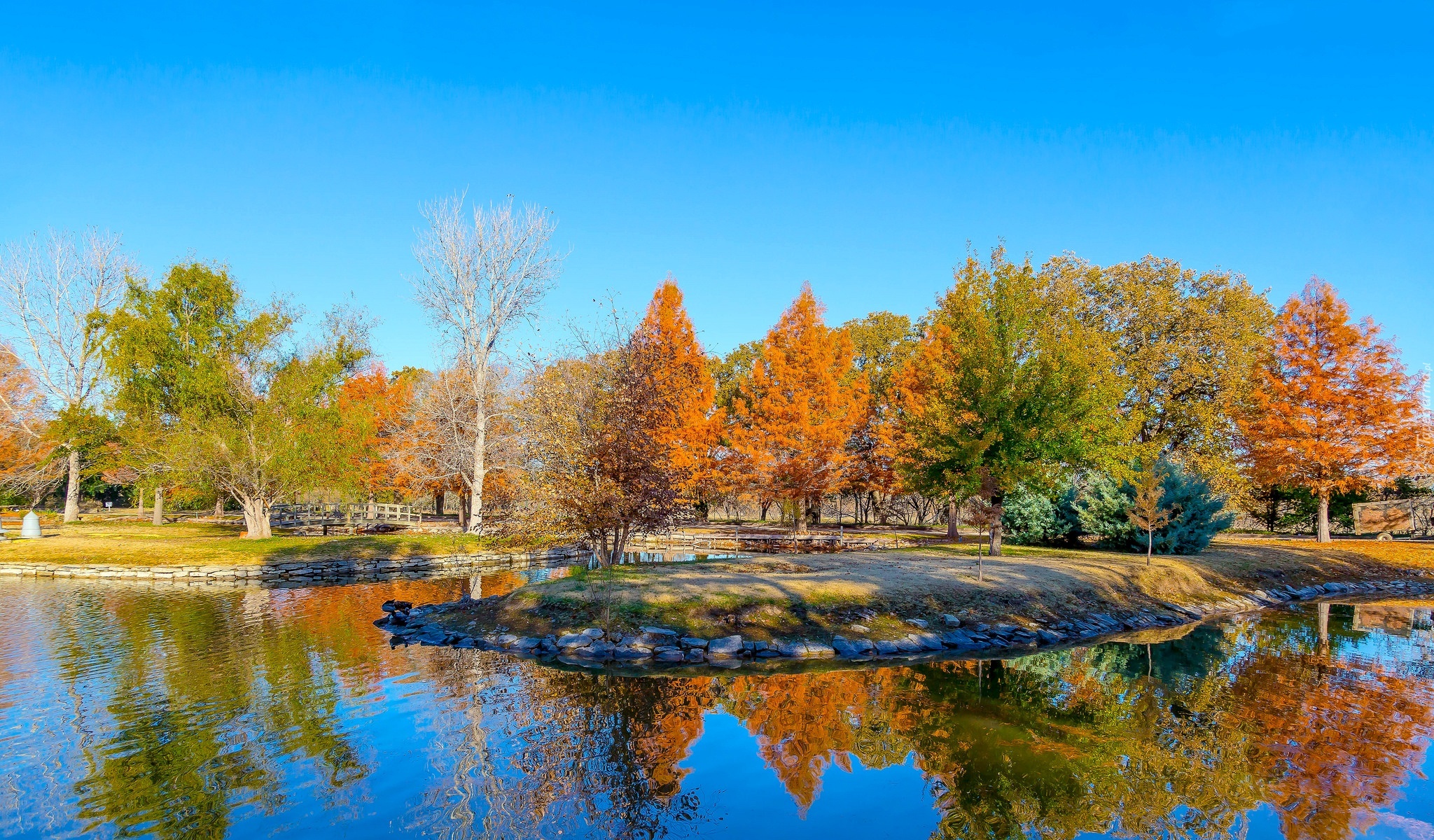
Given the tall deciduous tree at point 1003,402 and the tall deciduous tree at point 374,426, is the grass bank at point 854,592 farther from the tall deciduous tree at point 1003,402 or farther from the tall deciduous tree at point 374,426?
the tall deciduous tree at point 374,426

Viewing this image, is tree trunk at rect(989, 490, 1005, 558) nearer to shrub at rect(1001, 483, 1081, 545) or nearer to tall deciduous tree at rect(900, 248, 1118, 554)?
tall deciduous tree at rect(900, 248, 1118, 554)

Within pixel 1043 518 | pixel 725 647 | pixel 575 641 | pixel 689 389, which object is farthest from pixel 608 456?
pixel 1043 518

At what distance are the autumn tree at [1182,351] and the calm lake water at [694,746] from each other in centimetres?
2376

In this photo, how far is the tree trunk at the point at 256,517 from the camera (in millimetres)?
31250

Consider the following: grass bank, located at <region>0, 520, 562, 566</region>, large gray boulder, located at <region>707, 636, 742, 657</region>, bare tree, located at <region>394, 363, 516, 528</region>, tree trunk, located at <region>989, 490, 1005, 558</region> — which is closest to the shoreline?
large gray boulder, located at <region>707, 636, 742, 657</region>

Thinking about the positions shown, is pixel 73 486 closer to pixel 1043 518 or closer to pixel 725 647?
pixel 725 647

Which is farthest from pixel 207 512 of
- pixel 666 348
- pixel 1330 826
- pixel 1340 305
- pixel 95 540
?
pixel 1340 305

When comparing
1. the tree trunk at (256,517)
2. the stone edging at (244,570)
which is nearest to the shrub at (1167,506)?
the stone edging at (244,570)

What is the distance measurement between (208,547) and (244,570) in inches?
138

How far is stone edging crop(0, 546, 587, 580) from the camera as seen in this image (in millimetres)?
23984

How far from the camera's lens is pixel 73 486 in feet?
122

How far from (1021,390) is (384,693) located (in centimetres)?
2098

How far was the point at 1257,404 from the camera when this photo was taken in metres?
33.4

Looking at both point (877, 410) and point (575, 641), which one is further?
point (877, 410)
